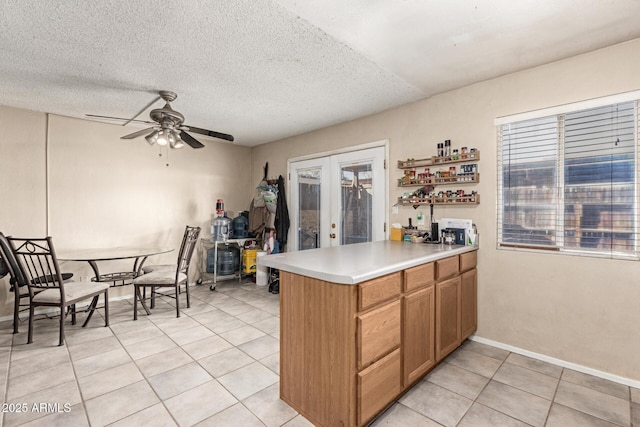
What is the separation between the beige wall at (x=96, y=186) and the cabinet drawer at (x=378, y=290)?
158 inches

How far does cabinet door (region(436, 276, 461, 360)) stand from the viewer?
2.23 m

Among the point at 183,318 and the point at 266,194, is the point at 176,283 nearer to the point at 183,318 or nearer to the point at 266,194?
the point at 183,318

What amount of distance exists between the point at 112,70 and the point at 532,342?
14.0ft

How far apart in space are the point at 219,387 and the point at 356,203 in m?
2.56

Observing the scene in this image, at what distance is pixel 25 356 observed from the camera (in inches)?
98.8

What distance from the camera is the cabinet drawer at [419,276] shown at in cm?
190

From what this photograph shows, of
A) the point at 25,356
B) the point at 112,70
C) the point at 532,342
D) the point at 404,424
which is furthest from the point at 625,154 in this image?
the point at 25,356

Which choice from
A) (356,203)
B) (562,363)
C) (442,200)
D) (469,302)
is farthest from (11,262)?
(562,363)

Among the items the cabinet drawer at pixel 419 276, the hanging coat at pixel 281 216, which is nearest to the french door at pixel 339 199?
the hanging coat at pixel 281 216

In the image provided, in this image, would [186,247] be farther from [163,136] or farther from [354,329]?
[354,329]

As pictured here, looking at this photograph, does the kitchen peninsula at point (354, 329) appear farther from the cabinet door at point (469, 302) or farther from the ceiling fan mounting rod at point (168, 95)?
the ceiling fan mounting rod at point (168, 95)

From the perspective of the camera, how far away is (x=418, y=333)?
2.01 meters

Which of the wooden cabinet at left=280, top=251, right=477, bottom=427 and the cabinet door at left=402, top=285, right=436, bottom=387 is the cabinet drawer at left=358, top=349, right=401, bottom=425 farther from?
the cabinet door at left=402, top=285, right=436, bottom=387

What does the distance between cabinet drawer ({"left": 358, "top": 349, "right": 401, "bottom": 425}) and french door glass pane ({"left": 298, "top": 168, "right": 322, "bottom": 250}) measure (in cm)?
276
